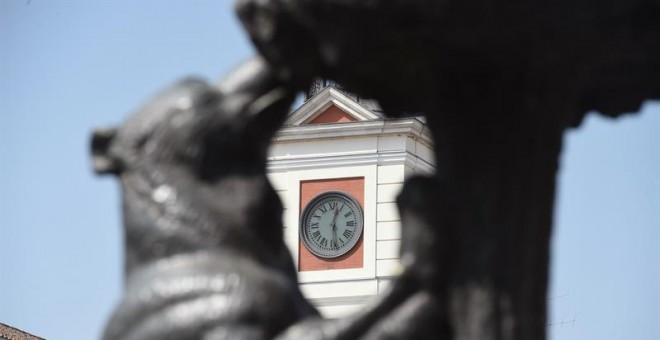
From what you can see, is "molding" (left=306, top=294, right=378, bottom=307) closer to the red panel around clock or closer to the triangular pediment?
the red panel around clock

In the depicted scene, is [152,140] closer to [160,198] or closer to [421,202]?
[160,198]

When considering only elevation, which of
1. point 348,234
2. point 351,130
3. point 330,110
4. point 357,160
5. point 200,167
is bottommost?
point 200,167

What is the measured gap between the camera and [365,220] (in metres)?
42.5

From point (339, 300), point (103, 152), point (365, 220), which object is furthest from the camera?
point (365, 220)

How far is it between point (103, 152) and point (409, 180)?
72 centimetres

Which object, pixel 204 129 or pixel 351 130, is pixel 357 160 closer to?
pixel 351 130

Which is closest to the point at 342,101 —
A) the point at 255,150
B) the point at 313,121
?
the point at 313,121

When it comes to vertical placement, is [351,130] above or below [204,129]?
above

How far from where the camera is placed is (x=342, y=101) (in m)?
42.4

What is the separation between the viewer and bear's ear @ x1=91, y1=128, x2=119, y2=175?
4543mm

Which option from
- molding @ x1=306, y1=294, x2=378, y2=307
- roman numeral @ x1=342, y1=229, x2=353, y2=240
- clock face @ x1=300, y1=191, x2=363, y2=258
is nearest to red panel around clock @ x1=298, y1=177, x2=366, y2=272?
clock face @ x1=300, y1=191, x2=363, y2=258

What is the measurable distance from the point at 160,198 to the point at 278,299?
36 cm

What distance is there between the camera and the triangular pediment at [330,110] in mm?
42375

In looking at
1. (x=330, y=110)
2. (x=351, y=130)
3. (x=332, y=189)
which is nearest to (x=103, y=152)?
(x=351, y=130)
